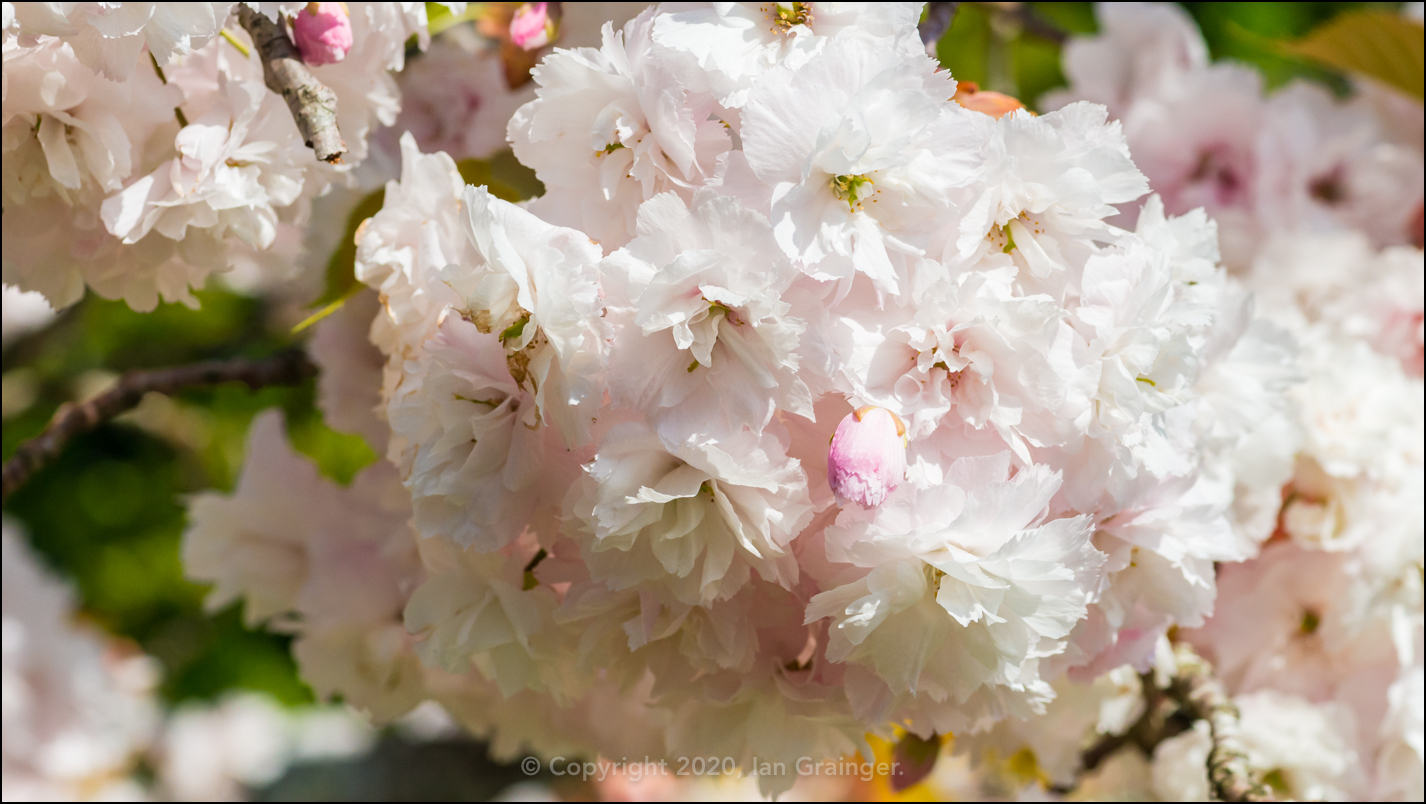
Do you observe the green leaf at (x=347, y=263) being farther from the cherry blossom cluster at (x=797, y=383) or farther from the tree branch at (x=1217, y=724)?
the tree branch at (x=1217, y=724)

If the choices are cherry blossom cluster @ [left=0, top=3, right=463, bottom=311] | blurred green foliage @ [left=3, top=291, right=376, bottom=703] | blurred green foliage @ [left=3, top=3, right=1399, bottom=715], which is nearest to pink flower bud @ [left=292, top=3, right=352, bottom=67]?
cherry blossom cluster @ [left=0, top=3, right=463, bottom=311]

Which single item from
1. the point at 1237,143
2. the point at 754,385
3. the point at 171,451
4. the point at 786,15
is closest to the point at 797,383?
the point at 754,385

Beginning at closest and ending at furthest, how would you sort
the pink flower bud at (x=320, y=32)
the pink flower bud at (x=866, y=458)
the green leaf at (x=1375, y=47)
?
the pink flower bud at (x=866, y=458) → the pink flower bud at (x=320, y=32) → the green leaf at (x=1375, y=47)

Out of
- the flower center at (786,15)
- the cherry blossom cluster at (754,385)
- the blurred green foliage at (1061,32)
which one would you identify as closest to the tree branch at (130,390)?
the cherry blossom cluster at (754,385)

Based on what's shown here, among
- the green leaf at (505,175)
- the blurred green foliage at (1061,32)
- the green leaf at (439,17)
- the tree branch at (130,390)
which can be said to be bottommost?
the tree branch at (130,390)

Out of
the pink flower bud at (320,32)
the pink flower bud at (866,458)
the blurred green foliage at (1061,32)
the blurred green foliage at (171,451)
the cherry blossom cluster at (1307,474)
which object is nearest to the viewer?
the pink flower bud at (866,458)

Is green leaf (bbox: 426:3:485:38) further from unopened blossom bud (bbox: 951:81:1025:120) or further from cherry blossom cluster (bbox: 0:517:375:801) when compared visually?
cherry blossom cluster (bbox: 0:517:375:801)

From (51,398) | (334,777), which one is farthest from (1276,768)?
(51,398)
